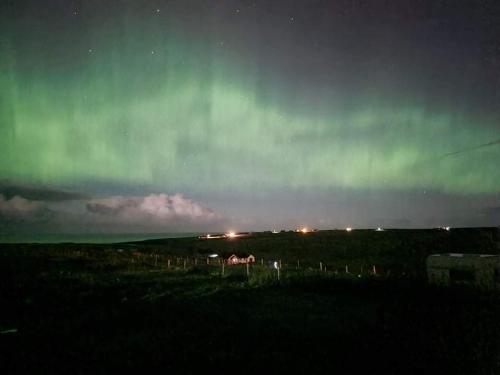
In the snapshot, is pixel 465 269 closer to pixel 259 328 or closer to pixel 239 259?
pixel 259 328

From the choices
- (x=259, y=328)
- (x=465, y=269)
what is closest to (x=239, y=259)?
(x=465, y=269)

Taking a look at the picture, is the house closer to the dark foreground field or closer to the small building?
the dark foreground field

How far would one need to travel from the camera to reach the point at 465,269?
1044 inches

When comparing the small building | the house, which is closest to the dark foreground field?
the small building

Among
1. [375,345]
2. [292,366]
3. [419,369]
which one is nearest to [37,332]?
[292,366]

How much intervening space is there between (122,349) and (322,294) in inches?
477

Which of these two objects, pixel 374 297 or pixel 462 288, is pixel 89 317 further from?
pixel 462 288

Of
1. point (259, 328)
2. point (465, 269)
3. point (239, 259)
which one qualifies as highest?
point (465, 269)

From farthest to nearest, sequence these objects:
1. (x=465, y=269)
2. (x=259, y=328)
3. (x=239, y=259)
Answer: (x=239, y=259) → (x=465, y=269) → (x=259, y=328)

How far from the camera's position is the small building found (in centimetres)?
2428

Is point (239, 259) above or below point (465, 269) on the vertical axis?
below

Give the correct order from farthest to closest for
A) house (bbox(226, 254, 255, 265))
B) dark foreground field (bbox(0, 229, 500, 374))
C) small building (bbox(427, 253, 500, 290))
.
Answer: house (bbox(226, 254, 255, 265)) < small building (bbox(427, 253, 500, 290)) < dark foreground field (bbox(0, 229, 500, 374))

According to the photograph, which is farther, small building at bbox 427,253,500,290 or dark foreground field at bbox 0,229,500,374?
small building at bbox 427,253,500,290

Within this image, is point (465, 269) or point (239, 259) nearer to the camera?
point (465, 269)
